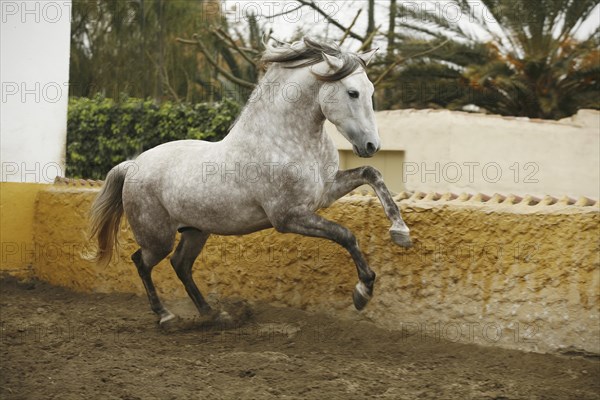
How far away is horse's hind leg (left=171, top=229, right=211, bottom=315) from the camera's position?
20.5 ft

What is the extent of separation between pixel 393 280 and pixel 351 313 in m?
0.50

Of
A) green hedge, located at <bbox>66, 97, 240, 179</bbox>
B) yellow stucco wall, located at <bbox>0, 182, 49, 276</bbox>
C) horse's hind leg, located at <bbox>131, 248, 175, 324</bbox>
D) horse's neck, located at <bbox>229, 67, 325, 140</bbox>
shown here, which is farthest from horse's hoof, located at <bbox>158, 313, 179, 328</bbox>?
green hedge, located at <bbox>66, 97, 240, 179</bbox>

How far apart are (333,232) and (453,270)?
45.4 inches

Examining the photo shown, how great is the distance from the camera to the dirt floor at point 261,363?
173 inches

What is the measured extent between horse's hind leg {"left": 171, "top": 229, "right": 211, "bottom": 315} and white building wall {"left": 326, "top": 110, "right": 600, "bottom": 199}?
8009 mm

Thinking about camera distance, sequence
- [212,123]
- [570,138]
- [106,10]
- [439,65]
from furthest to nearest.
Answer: [106,10], [439,65], [570,138], [212,123]

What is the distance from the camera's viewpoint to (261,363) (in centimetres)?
501

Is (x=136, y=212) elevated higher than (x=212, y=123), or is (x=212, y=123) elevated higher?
(x=212, y=123)

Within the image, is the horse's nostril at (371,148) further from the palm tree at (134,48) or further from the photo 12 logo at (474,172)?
the palm tree at (134,48)

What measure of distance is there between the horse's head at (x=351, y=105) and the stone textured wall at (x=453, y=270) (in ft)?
3.81

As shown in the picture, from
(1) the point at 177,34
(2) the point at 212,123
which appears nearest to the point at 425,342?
(2) the point at 212,123

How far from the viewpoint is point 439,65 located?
611 inches

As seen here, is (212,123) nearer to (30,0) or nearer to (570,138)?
(30,0)

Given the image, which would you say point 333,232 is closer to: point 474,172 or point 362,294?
point 362,294
